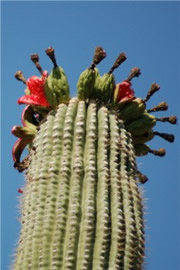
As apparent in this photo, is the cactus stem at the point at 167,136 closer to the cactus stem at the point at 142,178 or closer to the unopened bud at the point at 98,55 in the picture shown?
the cactus stem at the point at 142,178

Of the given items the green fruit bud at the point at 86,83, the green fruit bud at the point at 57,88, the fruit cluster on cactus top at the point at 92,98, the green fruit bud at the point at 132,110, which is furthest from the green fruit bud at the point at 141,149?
the green fruit bud at the point at 57,88

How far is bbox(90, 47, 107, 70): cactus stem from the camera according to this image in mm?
5770

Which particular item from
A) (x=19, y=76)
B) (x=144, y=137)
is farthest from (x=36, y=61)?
(x=144, y=137)

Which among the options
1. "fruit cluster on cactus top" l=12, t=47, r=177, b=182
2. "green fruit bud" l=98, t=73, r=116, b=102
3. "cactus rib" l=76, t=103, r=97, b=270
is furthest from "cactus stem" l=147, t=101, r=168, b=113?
"cactus rib" l=76, t=103, r=97, b=270

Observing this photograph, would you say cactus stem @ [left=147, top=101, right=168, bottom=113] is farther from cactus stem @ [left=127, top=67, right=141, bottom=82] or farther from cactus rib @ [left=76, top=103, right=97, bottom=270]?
cactus rib @ [left=76, top=103, right=97, bottom=270]

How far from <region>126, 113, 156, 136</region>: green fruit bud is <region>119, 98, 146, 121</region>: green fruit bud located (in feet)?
0.20

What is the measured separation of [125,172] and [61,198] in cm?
66

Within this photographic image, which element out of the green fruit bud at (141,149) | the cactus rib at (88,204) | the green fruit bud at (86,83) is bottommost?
the cactus rib at (88,204)

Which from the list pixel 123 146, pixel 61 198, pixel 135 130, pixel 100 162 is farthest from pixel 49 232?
pixel 135 130

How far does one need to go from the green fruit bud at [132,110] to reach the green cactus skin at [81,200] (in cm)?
41

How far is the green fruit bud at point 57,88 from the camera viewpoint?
576 cm

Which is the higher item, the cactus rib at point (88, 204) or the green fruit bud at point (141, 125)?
the green fruit bud at point (141, 125)

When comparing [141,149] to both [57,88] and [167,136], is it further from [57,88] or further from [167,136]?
[57,88]

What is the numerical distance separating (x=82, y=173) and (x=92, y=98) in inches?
41.7
